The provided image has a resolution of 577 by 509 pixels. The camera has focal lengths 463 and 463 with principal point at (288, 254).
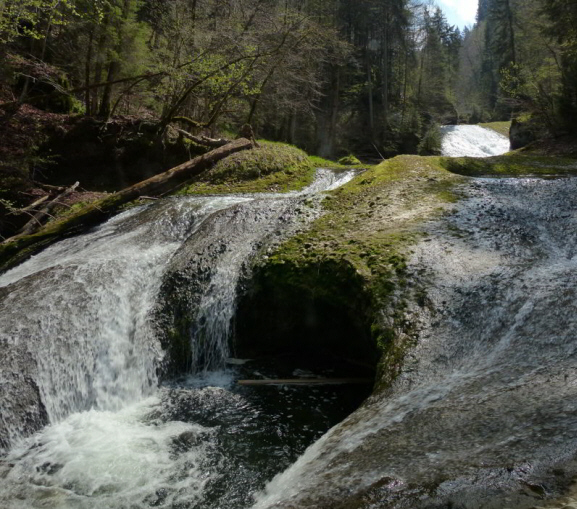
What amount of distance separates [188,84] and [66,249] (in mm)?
7821

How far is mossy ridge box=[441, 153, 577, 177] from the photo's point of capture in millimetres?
9609

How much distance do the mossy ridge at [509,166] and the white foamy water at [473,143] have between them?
17794mm

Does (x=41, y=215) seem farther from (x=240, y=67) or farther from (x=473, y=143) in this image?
(x=473, y=143)

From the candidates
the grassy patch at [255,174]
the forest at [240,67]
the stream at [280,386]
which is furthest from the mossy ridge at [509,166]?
the forest at [240,67]

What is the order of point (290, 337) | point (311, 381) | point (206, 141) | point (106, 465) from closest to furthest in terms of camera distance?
point (106, 465)
point (311, 381)
point (290, 337)
point (206, 141)

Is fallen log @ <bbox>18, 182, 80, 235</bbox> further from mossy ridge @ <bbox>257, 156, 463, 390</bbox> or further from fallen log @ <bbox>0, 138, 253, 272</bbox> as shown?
mossy ridge @ <bbox>257, 156, 463, 390</bbox>

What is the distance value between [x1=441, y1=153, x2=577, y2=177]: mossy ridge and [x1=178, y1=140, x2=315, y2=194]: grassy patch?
12.4 feet

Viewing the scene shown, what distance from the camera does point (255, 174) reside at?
40.0ft

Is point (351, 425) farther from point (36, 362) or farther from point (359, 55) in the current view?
point (359, 55)

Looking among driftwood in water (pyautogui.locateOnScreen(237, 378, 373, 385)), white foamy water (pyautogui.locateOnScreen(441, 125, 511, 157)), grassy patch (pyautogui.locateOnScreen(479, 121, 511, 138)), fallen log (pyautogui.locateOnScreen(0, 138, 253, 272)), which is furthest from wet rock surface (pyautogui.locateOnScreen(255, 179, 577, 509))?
grassy patch (pyautogui.locateOnScreen(479, 121, 511, 138))

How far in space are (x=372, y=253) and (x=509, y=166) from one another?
5994mm

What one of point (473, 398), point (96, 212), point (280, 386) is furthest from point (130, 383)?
point (96, 212)

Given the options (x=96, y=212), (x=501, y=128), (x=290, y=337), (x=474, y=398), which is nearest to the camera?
(x=474, y=398)

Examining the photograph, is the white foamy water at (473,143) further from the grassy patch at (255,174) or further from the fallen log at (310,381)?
the fallen log at (310,381)
